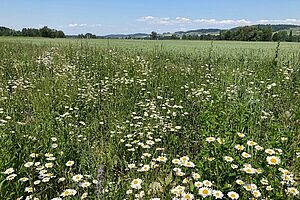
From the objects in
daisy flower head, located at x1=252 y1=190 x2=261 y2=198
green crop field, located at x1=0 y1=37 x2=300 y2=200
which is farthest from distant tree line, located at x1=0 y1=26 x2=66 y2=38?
daisy flower head, located at x1=252 y1=190 x2=261 y2=198

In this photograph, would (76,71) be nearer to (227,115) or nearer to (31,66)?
(31,66)

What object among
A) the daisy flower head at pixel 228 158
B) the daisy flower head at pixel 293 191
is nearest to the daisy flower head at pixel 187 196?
the daisy flower head at pixel 228 158

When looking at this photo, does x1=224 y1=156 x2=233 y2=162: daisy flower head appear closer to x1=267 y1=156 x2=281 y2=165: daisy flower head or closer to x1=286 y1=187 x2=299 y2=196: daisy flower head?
x1=267 y1=156 x2=281 y2=165: daisy flower head

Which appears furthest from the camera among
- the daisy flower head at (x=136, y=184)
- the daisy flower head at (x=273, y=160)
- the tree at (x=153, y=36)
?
the tree at (x=153, y=36)

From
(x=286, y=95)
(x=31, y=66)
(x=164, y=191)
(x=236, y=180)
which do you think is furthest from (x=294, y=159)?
(x=31, y=66)

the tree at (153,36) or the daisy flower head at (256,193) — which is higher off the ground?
the tree at (153,36)

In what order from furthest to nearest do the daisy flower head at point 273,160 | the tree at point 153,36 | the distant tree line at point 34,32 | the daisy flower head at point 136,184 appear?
the distant tree line at point 34,32 → the tree at point 153,36 → the daisy flower head at point 273,160 → the daisy flower head at point 136,184

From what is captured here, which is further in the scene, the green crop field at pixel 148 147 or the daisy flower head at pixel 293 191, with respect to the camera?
the green crop field at pixel 148 147

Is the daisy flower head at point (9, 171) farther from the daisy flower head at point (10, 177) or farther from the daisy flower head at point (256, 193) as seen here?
the daisy flower head at point (256, 193)

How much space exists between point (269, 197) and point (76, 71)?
6.15 meters

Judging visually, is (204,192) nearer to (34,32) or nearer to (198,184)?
(198,184)

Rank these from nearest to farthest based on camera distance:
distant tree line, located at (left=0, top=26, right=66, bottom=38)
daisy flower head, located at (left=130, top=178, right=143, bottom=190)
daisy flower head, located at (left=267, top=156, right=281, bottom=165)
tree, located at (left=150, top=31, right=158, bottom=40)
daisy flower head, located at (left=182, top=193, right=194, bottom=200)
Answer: daisy flower head, located at (left=182, top=193, right=194, bottom=200)
daisy flower head, located at (left=130, top=178, right=143, bottom=190)
daisy flower head, located at (left=267, top=156, right=281, bottom=165)
tree, located at (left=150, top=31, right=158, bottom=40)
distant tree line, located at (left=0, top=26, right=66, bottom=38)

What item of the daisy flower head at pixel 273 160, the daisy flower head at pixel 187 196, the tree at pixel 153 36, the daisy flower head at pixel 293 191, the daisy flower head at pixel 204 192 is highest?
the tree at pixel 153 36

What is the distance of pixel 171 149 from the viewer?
3352 millimetres
